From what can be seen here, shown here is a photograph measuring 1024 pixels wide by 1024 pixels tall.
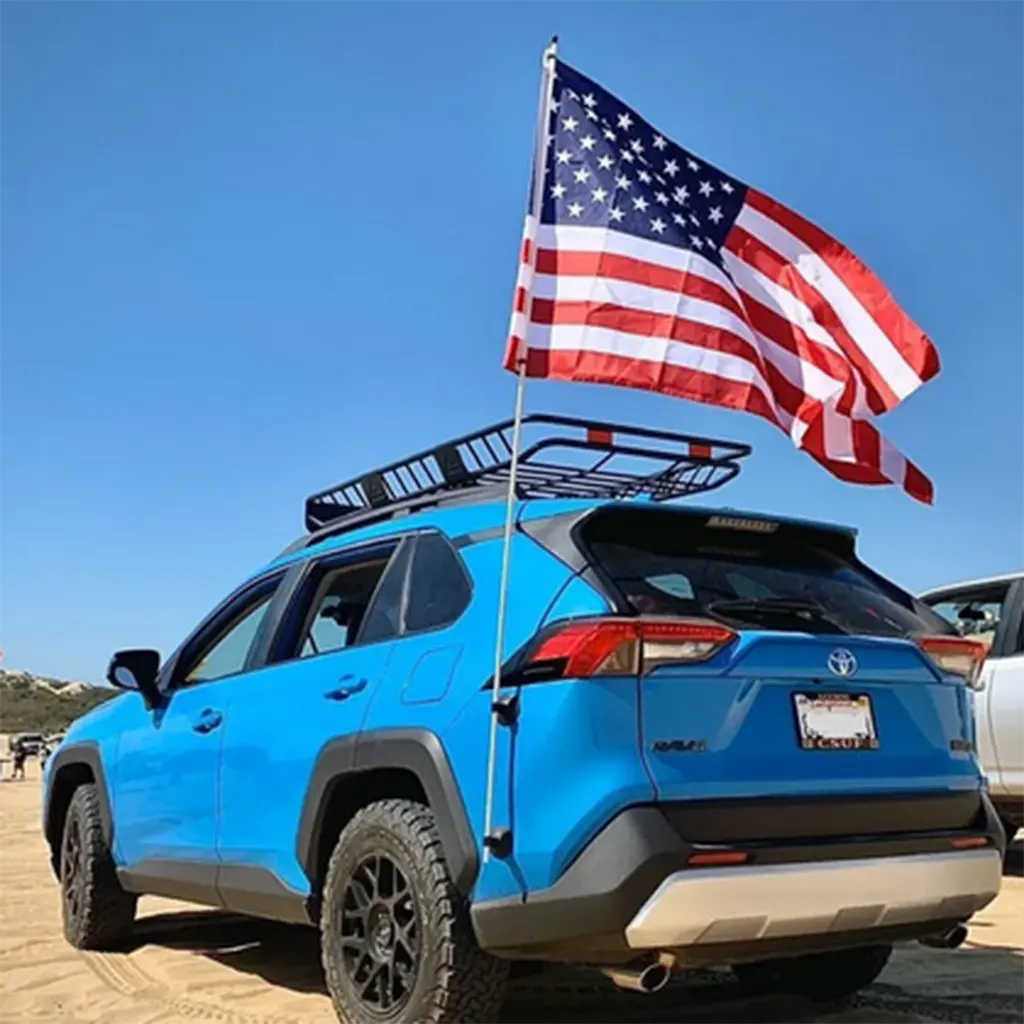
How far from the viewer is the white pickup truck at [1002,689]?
7898 millimetres

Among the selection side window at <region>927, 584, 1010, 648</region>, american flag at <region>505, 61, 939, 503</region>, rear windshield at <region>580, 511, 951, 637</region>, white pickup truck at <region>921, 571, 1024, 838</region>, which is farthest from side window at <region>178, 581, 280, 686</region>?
side window at <region>927, 584, 1010, 648</region>

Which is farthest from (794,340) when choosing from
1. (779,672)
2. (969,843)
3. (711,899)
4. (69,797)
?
(69,797)

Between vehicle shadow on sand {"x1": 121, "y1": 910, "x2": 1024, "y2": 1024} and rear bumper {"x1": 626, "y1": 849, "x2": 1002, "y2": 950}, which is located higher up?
rear bumper {"x1": 626, "y1": 849, "x2": 1002, "y2": 950}

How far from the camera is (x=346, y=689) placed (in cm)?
443

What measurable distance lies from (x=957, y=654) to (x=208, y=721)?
2996 mm

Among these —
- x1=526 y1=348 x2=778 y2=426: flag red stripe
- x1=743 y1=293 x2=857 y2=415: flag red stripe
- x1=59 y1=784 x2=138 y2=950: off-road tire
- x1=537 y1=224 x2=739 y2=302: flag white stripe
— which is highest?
x1=537 y1=224 x2=739 y2=302: flag white stripe

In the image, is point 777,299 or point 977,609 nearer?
point 777,299

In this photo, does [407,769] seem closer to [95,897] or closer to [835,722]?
[835,722]

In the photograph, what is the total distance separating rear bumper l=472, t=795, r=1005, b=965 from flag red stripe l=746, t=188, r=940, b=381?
184cm

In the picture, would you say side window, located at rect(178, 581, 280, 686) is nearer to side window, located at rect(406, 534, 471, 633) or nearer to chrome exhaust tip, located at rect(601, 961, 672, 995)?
side window, located at rect(406, 534, 471, 633)

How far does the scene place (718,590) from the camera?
13.0 ft

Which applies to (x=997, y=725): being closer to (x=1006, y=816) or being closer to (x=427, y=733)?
(x=1006, y=816)

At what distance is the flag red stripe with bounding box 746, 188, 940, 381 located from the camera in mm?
4773

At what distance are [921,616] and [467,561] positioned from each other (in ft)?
5.12
